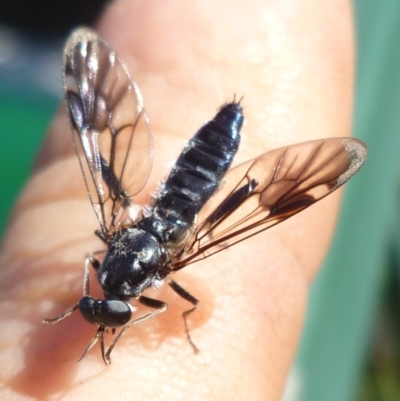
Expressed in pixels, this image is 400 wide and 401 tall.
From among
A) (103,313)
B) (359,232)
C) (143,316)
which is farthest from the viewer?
(359,232)

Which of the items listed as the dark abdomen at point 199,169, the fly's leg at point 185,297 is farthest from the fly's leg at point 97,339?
the dark abdomen at point 199,169

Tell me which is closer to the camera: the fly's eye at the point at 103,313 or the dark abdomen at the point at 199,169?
the fly's eye at the point at 103,313

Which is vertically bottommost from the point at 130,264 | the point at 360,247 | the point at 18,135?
the point at 18,135

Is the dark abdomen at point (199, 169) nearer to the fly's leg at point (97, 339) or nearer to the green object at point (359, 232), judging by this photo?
the fly's leg at point (97, 339)

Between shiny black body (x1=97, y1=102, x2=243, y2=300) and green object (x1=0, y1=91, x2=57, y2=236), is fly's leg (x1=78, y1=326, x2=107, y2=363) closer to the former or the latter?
shiny black body (x1=97, y1=102, x2=243, y2=300)

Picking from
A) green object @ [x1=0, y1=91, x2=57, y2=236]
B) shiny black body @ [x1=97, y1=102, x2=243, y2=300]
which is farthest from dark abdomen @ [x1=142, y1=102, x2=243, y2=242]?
green object @ [x1=0, y1=91, x2=57, y2=236]

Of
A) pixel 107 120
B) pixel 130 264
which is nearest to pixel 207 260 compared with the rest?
pixel 130 264

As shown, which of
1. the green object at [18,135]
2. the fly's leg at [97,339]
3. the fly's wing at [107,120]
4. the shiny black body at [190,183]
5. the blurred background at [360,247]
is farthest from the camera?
the green object at [18,135]

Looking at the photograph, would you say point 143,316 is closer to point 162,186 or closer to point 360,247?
point 162,186
